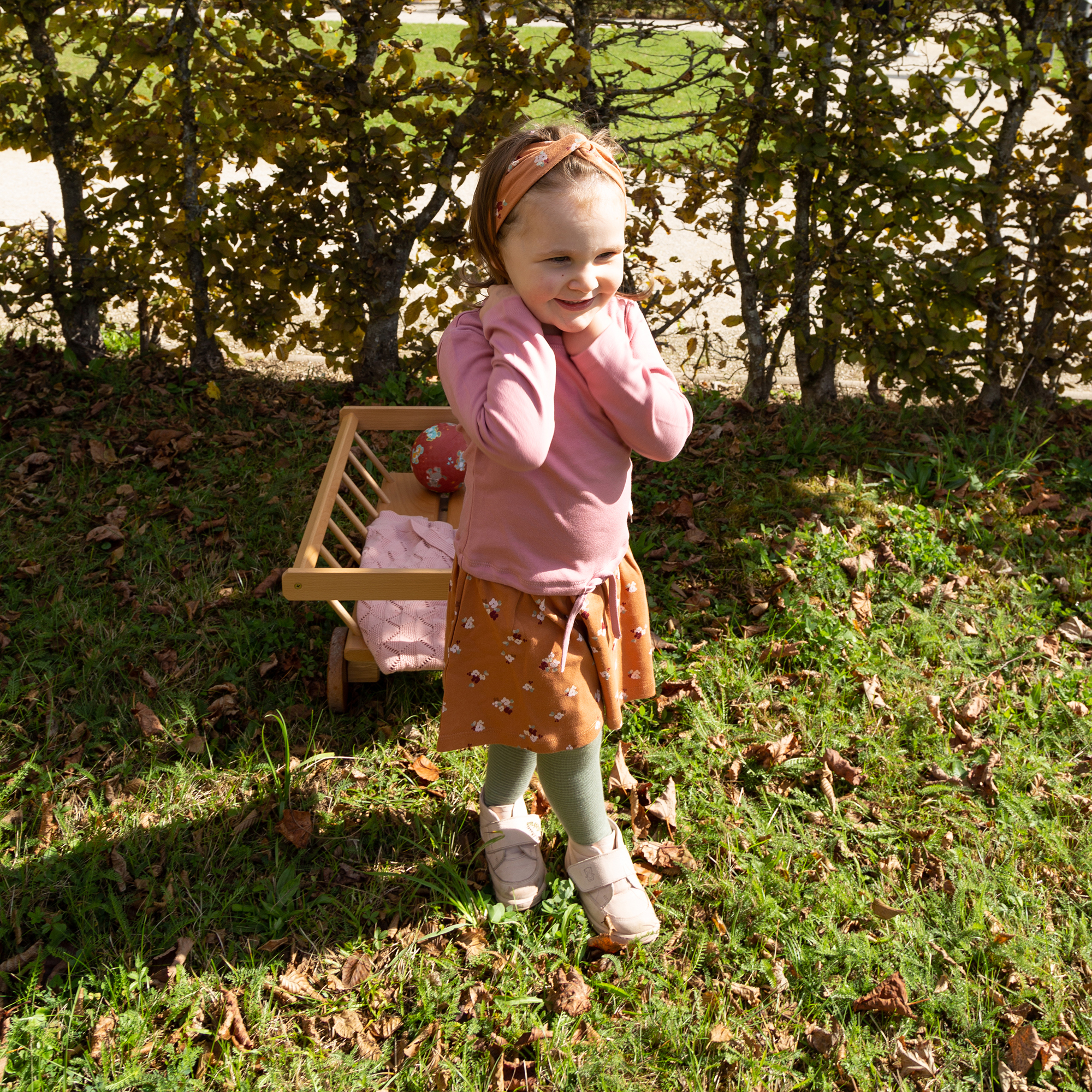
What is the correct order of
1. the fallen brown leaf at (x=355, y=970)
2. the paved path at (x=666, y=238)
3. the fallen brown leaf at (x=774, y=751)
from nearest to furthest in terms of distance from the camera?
the fallen brown leaf at (x=355, y=970) → the fallen brown leaf at (x=774, y=751) → the paved path at (x=666, y=238)

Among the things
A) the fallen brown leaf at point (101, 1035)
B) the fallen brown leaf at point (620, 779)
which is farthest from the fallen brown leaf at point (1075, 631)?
the fallen brown leaf at point (101, 1035)

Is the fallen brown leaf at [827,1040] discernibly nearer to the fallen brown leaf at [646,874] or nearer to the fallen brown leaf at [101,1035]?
the fallen brown leaf at [646,874]

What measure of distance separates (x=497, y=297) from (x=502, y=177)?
23 cm

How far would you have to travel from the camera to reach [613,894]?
2.56m

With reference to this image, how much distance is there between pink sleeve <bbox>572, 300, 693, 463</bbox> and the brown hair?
28 cm

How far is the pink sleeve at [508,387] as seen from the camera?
1.87m

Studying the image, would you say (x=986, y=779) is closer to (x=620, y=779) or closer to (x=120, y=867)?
(x=620, y=779)

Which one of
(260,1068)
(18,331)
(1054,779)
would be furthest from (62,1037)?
(18,331)

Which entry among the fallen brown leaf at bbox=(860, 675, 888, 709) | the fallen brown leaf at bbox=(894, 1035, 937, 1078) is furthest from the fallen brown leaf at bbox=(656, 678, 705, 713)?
the fallen brown leaf at bbox=(894, 1035, 937, 1078)

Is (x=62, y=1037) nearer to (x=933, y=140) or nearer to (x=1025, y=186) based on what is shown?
(x=933, y=140)

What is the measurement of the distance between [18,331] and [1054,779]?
5970 mm

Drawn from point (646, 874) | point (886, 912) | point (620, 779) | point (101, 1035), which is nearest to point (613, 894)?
point (646, 874)

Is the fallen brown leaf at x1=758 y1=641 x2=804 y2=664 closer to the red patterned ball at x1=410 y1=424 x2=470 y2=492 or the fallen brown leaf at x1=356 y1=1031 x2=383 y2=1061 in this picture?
the red patterned ball at x1=410 y1=424 x2=470 y2=492

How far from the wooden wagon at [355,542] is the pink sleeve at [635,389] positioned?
3.09ft
